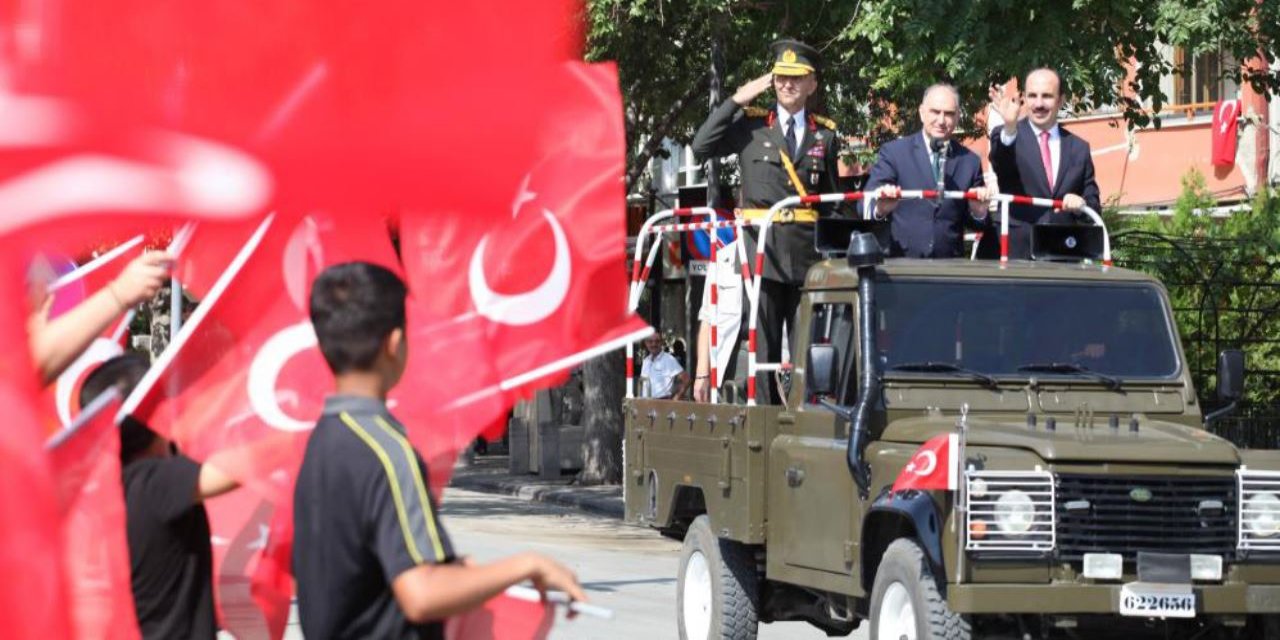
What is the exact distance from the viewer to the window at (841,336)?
11.2 meters

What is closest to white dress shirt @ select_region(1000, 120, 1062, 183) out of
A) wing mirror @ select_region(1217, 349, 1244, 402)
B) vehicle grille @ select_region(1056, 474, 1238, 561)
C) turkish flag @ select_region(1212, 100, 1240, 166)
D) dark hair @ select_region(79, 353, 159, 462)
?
wing mirror @ select_region(1217, 349, 1244, 402)

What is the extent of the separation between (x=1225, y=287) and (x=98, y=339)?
57.4 feet

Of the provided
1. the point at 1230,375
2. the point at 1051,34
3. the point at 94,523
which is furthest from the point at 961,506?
the point at 1051,34

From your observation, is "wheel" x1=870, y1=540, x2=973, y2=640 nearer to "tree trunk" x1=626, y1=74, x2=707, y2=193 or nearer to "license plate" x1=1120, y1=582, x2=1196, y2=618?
"license plate" x1=1120, y1=582, x2=1196, y2=618

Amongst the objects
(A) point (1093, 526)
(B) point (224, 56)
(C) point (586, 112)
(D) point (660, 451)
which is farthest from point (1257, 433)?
(B) point (224, 56)

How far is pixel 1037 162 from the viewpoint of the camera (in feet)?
41.1

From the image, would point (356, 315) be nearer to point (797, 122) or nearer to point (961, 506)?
point (961, 506)

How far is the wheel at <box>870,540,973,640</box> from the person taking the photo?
9.82 m

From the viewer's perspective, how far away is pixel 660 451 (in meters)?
13.7

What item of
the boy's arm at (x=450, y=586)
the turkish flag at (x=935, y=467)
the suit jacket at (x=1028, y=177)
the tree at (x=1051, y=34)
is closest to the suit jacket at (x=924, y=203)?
the suit jacket at (x=1028, y=177)

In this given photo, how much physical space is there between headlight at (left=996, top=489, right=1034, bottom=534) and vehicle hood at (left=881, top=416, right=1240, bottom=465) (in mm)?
205

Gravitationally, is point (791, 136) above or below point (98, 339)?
above

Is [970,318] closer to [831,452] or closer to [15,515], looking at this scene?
[831,452]

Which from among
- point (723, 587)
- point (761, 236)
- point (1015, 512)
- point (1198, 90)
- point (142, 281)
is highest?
point (1198, 90)
